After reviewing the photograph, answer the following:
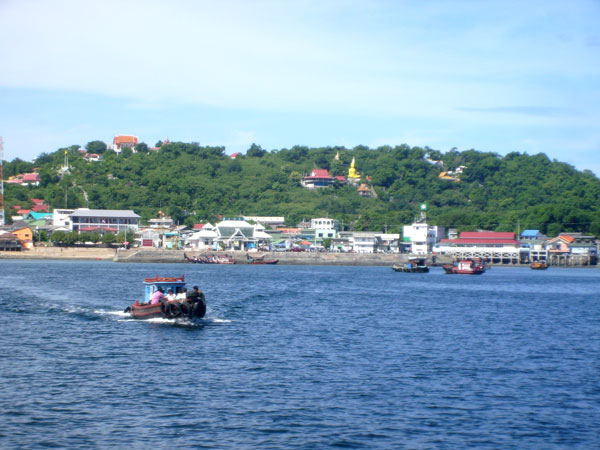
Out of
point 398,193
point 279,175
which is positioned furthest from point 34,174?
point 398,193

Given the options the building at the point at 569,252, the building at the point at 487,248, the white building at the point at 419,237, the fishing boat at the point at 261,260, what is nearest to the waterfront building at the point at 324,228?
the white building at the point at 419,237

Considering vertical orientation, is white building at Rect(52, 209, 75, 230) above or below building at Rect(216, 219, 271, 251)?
above

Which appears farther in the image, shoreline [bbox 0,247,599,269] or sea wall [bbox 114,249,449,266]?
sea wall [bbox 114,249,449,266]

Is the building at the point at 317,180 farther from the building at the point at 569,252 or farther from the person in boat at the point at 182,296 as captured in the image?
the person in boat at the point at 182,296

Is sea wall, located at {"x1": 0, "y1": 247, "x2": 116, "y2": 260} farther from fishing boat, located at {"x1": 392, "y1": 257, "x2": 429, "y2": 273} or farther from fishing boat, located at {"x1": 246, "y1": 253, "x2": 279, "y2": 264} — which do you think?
fishing boat, located at {"x1": 392, "y1": 257, "x2": 429, "y2": 273}

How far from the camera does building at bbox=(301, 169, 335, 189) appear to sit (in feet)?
552

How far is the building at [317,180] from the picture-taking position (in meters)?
168

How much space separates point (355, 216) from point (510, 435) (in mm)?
123022

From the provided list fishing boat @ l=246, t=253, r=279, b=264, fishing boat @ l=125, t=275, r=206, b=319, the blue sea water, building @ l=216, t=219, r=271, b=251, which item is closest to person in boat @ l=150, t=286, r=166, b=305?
fishing boat @ l=125, t=275, r=206, b=319

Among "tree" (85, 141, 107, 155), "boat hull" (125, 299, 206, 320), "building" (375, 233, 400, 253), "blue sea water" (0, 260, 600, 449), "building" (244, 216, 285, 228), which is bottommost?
"blue sea water" (0, 260, 600, 449)

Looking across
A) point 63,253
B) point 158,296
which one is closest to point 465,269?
point 63,253

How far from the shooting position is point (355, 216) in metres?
139

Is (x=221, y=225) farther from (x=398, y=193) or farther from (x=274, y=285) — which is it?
(x=398, y=193)

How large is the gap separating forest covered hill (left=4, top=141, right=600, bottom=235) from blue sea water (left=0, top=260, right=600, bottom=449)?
9398 cm
